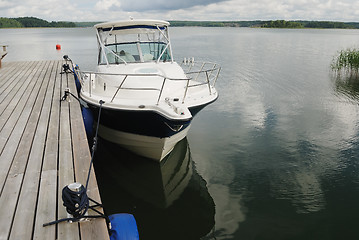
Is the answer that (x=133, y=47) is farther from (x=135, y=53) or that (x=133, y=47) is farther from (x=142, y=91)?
(x=142, y=91)

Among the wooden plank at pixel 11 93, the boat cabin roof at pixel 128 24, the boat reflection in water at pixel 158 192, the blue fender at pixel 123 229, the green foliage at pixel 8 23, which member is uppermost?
the green foliage at pixel 8 23

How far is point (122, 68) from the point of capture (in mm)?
7066

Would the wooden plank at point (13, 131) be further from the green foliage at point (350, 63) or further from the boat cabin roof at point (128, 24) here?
the green foliage at point (350, 63)

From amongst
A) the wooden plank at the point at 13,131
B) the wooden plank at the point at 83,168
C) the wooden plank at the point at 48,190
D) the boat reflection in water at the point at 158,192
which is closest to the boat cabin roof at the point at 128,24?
the wooden plank at the point at 83,168

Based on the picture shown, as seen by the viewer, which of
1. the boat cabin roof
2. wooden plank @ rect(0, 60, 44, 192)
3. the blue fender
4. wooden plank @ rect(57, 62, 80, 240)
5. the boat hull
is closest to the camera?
wooden plank @ rect(57, 62, 80, 240)

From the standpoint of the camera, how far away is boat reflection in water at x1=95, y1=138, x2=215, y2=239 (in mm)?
4816

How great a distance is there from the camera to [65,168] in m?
3.77

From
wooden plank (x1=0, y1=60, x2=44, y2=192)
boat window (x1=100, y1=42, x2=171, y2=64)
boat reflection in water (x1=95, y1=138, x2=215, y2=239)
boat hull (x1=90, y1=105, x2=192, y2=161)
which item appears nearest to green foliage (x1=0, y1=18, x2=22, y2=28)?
wooden plank (x1=0, y1=60, x2=44, y2=192)

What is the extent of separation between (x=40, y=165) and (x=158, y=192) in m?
2.63

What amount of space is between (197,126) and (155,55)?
2.71 metres

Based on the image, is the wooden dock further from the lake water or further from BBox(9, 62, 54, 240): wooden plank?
the lake water

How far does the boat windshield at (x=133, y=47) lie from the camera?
750 centimetres

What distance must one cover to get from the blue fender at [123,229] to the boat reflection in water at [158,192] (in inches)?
53.5

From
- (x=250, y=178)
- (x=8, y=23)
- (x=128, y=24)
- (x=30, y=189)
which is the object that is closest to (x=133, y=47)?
(x=128, y=24)
